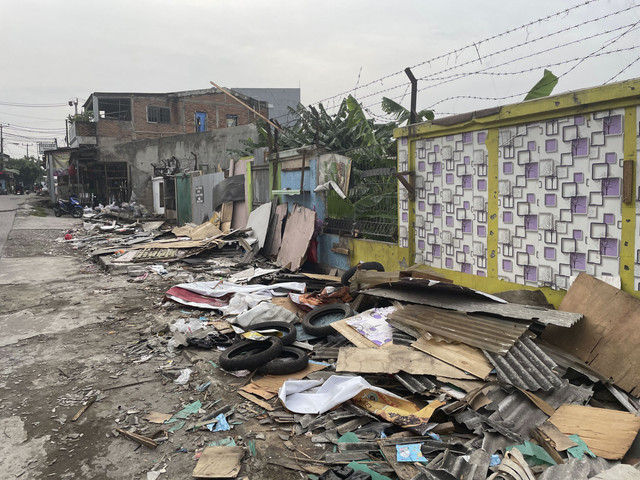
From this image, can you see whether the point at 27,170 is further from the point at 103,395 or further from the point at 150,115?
the point at 103,395

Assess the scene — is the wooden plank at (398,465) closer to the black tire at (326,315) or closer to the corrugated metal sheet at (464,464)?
the corrugated metal sheet at (464,464)

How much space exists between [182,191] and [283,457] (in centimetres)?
1737

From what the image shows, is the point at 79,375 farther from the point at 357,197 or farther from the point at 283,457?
the point at 357,197

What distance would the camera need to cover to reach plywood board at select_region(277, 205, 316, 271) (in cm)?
877

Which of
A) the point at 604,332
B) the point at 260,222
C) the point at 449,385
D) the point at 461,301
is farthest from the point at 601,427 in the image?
the point at 260,222

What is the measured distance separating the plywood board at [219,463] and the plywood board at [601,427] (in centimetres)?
212

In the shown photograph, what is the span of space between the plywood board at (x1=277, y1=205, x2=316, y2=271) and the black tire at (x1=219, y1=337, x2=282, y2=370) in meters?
4.18

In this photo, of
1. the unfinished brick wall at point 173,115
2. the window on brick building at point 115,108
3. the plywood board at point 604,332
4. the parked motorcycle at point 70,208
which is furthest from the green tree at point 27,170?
the plywood board at point 604,332

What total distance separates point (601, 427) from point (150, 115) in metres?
32.6

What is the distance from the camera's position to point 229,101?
104 feet

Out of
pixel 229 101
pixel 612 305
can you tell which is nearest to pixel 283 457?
pixel 612 305

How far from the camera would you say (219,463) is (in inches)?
108

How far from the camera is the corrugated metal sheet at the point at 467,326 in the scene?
354 cm

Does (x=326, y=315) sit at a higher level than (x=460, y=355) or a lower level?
lower
